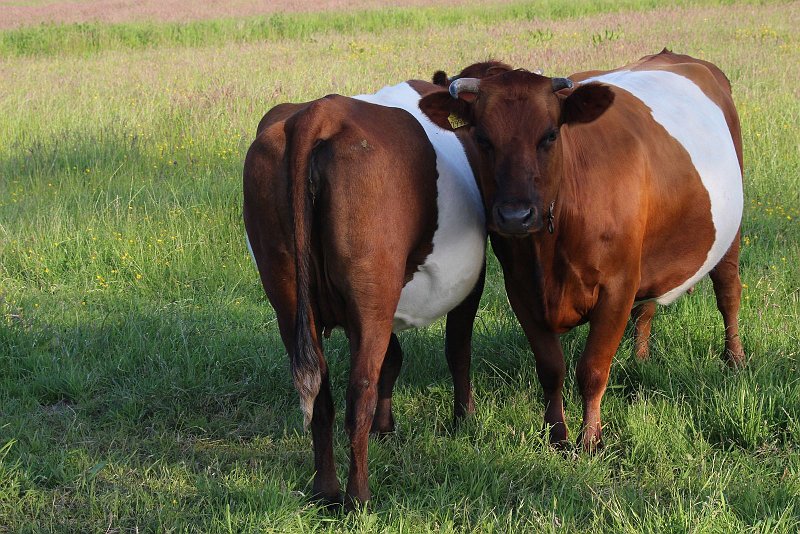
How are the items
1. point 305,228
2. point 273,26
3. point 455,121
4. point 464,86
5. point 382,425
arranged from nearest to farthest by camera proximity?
1. point 305,228
2. point 464,86
3. point 455,121
4. point 382,425
5. point 273,26

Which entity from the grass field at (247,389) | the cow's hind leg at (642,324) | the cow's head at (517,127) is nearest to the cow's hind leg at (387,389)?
the grass field at (247,389)

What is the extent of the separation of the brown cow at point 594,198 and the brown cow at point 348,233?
28cm

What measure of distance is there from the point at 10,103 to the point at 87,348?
7.05 meters

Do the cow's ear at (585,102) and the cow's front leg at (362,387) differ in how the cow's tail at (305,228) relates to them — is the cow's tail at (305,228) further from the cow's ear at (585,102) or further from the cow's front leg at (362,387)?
the cow's ear at (585,102)

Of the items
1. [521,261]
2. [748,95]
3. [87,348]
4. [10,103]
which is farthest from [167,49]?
[521,261]

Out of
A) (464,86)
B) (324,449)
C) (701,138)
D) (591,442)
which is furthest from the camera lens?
(701,138)

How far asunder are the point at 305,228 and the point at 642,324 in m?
2.62

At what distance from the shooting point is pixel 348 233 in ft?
10.5

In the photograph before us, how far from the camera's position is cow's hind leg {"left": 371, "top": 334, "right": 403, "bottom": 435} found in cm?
431

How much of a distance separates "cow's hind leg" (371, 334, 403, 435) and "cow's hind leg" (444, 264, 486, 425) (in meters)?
0.26

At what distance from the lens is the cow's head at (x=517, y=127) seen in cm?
341

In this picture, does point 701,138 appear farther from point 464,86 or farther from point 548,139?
point 464,86

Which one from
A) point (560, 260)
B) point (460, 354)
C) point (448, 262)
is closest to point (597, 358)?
point (560, 260)

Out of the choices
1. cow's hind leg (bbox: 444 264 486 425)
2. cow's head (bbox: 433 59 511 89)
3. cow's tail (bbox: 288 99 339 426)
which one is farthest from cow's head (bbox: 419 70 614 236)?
cow's hind leg (bbox: 444 264 486 425)
